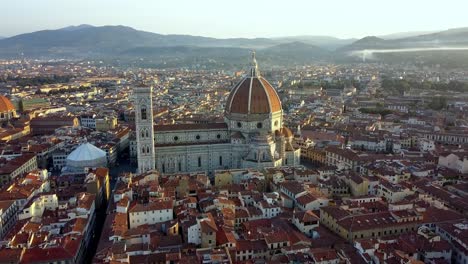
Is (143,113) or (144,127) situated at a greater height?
(143,113)

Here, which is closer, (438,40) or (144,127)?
(438,40)

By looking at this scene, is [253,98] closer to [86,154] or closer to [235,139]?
[235,139]

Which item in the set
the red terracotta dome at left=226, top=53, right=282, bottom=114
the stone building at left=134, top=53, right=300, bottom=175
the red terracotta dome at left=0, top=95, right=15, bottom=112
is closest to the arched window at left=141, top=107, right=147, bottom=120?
the stone building at left=134, top=53, right=300, bottom=175

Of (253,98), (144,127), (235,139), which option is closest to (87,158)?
(144,127)

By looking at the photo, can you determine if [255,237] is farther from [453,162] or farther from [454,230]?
[453,162]

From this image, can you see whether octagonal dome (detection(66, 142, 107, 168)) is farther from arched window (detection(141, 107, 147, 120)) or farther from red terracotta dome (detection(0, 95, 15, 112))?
red terracotta dome (detection(0, 95, 15, 112))

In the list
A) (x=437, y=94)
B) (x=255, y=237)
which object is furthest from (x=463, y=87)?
(x=255, y=237)
